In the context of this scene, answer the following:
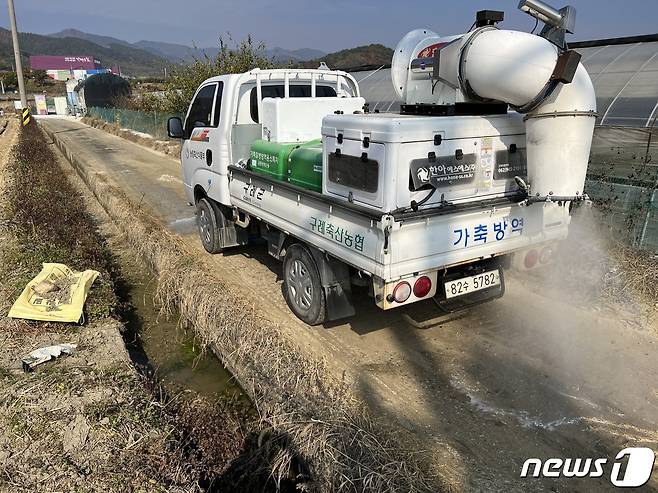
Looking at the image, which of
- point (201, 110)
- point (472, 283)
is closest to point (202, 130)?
point (201, 110)

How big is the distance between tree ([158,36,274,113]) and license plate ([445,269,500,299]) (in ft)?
48.0

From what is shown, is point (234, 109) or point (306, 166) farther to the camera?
point (234, 109)

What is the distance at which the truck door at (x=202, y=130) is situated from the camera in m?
6.56

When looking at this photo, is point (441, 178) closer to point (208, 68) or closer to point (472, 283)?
point (472, 283)

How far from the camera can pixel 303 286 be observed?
16.9ft

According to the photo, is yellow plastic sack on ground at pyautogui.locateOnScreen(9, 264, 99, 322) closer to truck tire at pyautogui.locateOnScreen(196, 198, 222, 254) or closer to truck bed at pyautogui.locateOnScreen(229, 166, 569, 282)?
truck tire at pyautogui.locateOnScreen(196, 198, 222, 254)

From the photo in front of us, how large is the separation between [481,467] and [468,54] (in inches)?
123

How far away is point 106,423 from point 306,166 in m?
2.94

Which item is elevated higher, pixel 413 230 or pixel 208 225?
Result: pixel 413 230

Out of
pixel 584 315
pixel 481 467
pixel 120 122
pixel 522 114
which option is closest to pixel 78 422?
pixel 481 467

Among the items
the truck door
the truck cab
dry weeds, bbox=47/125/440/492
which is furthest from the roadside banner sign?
dry weeds, bbox=47/125/440/492

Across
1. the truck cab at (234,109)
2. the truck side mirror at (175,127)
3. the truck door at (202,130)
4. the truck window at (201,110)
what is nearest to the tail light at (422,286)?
the truck cab at (234,109)

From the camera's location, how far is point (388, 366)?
4551mm

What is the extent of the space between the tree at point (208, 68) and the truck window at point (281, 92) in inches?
439
